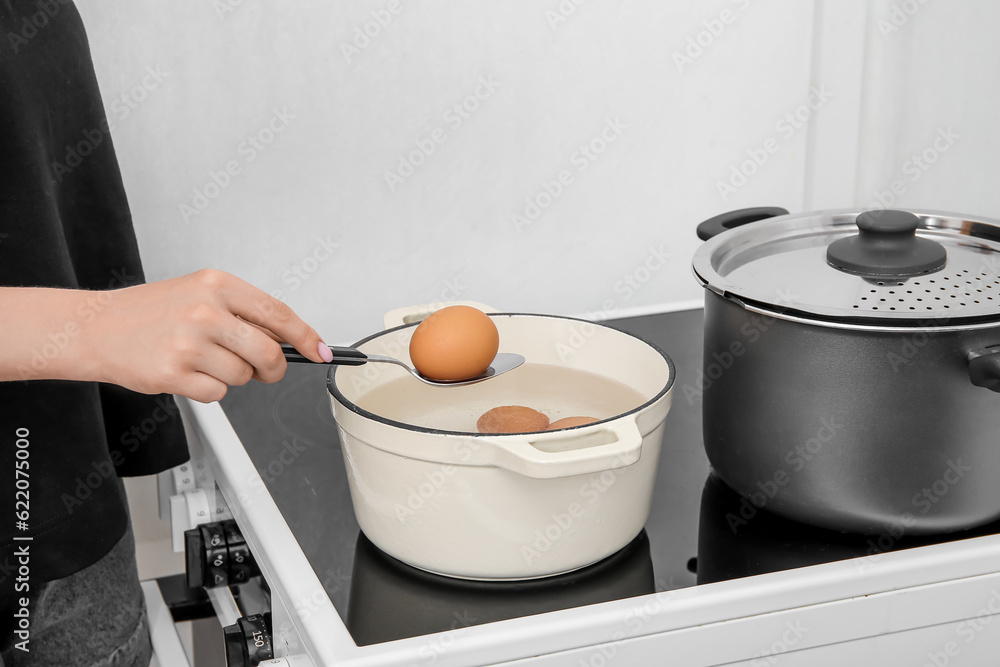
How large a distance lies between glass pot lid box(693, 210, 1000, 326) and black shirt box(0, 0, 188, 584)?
0.58m

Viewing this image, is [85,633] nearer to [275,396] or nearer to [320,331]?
[275,396]

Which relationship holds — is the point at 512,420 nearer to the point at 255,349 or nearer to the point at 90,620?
the point at 255,349

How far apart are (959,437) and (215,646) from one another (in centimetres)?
80

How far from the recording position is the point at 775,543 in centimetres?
72

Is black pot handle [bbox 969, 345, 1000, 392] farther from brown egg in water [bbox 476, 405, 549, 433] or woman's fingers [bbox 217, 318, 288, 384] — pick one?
woman's fingers [bbox 217, 318, 288, 384]

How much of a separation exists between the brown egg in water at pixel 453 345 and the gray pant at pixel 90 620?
1.42ft

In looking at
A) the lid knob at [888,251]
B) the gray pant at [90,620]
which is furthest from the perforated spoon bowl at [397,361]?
the gray pant at [90,620]

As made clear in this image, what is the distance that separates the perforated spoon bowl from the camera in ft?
2.17

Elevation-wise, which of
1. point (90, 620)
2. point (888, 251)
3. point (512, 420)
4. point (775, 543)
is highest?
point (888, 251)

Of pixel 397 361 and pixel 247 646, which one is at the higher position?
pixel 397 361

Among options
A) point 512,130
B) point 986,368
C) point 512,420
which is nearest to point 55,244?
point 512,420

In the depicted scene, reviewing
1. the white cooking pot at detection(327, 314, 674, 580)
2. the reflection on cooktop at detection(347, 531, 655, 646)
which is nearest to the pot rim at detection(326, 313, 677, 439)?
the white cooking pot at detection(327, 314, 674, 580)

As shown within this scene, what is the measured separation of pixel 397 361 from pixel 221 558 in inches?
10.5

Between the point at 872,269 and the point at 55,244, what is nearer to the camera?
the point at 872,269
